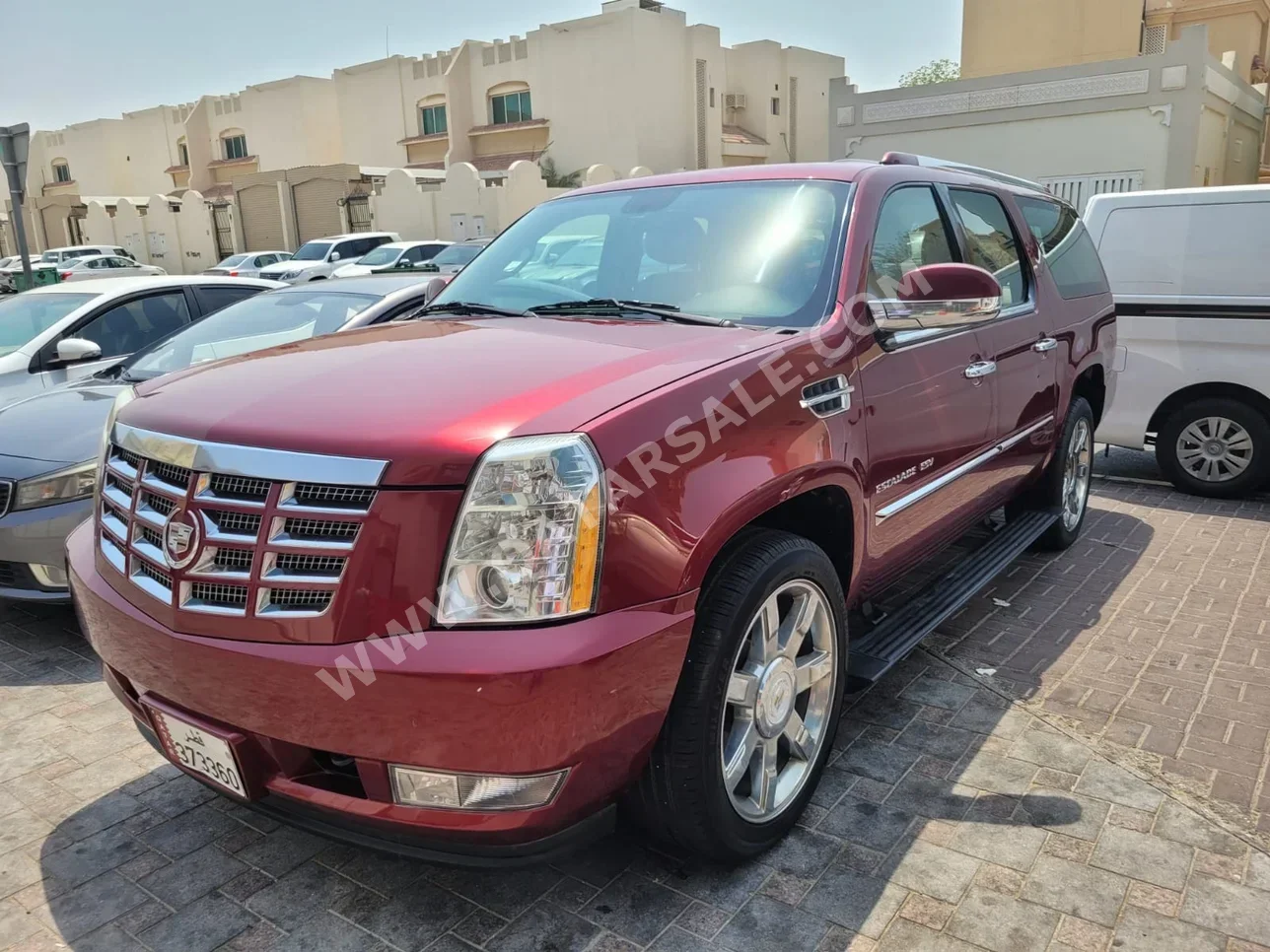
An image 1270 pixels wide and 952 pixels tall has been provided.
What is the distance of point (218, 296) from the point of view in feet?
23.8

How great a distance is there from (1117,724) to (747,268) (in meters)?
2.20

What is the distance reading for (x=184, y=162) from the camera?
52.3 metres

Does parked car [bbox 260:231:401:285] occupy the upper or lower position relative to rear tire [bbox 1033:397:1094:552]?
upper

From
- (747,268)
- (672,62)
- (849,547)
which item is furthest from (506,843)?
(672,62)

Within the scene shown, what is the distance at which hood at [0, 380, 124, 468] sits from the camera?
4.57 meters

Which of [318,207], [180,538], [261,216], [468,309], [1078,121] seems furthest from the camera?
[261,216]

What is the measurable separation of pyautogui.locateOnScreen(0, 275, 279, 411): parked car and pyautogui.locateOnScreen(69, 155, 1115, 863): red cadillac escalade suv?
4113 millimetres

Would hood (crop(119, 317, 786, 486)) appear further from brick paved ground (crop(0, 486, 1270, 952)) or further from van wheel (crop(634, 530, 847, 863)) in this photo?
brick paved ground (crop(0, 486, 1270, 952))

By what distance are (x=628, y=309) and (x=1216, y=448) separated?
5.39 m

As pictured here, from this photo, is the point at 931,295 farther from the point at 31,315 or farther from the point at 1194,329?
the point at 31,315

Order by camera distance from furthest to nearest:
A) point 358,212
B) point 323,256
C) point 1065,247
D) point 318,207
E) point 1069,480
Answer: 1. point 318,207
2. point 358,212
3. point 323,256
4. point 1069,480
5. point 1065,247

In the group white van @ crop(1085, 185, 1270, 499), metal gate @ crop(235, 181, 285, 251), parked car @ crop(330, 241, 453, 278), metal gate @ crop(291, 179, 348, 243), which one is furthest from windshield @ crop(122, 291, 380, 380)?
metal gate @ crop(235, 181, 285, 251)

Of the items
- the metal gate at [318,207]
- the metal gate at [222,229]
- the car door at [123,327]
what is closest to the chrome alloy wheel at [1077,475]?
the car door at [123,327]

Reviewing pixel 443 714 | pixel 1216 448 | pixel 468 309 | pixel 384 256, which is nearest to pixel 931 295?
pixel 468 309
